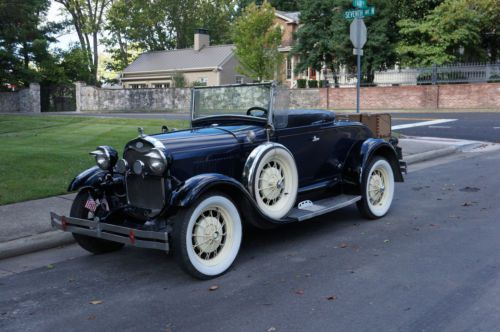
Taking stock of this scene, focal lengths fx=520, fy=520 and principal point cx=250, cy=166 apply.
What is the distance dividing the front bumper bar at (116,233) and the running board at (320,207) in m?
1.58

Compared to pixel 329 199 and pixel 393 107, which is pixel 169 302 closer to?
pixel 329 199

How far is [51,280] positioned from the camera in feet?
15.8

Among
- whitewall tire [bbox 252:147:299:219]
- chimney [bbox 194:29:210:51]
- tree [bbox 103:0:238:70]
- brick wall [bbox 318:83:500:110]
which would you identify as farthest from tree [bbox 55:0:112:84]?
whitewall tire [bbox 252:147:299:219]

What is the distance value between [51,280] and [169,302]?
135 centimetres

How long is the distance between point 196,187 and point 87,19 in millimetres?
51718

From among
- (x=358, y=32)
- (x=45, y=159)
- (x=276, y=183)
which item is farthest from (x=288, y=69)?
(x=276, y=183)

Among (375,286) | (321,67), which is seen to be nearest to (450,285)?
(375,286)

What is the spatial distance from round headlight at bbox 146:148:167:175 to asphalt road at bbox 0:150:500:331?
976 mm

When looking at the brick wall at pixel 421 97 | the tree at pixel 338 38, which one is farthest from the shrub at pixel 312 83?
the brick wall at pixel 421 97

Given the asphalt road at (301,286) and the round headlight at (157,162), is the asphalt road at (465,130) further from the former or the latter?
the round headlight at (157,162)

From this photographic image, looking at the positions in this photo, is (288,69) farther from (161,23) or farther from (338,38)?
(161,23)

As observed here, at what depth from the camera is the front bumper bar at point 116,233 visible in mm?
4391

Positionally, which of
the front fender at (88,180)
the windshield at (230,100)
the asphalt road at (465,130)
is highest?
the windshield at (230,100)

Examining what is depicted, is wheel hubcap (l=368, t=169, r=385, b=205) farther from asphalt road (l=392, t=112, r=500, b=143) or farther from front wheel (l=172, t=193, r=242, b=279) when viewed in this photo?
asphalt road (l=392, t=112, r=500, b=143)
